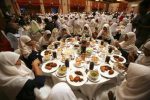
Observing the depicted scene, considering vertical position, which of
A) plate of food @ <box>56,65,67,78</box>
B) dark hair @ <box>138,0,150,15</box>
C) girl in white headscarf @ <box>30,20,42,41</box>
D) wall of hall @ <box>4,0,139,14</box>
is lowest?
plate of food @ <box>56,65,67,78</box>

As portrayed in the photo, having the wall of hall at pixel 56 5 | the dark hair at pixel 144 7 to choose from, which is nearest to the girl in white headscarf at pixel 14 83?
the dark hair at pixel 144 7

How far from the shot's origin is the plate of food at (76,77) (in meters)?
1.95

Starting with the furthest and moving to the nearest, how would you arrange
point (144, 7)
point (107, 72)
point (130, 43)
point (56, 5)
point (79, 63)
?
1. point (56, 5)
2. point (144, 7)
3. point (130, 43)
4. point (79, 63)
5. point (107, 72)

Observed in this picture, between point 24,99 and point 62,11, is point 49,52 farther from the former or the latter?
point 62,11

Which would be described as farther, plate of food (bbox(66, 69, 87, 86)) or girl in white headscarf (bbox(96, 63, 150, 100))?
plate of food (bbox(66, 69, 87, 86))

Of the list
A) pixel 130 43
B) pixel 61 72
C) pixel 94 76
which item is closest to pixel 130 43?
pixel 130 43

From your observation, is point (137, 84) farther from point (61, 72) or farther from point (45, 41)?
point (45, 41)

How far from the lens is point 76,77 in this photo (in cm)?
203

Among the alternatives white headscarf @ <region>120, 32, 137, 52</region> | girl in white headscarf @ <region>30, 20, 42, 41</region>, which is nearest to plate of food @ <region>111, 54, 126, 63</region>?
white headscarf @ <region>120, 32, 137, 52</region>

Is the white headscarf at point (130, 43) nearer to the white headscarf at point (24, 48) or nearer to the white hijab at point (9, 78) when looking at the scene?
the white headscarf at point (24, 48)

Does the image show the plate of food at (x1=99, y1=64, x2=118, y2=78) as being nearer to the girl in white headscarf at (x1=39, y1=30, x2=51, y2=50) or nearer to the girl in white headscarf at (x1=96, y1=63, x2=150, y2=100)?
the girl in white headscarf at (x1=96, y1=63, x2=150, y2=100)

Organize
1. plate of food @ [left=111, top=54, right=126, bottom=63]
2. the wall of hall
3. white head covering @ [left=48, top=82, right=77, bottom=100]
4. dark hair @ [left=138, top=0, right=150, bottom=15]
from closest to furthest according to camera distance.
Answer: white head covering @ [left=48, top=82, right=77, bottom=100] → plate of food @ [left=111, top=54, right=126, bottom=63] → dark hair @ [left=138, top=0, right=150, bottom=15] → the wall of hall

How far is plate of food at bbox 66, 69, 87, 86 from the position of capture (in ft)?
6.39

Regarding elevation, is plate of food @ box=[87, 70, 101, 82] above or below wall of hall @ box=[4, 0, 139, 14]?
below
